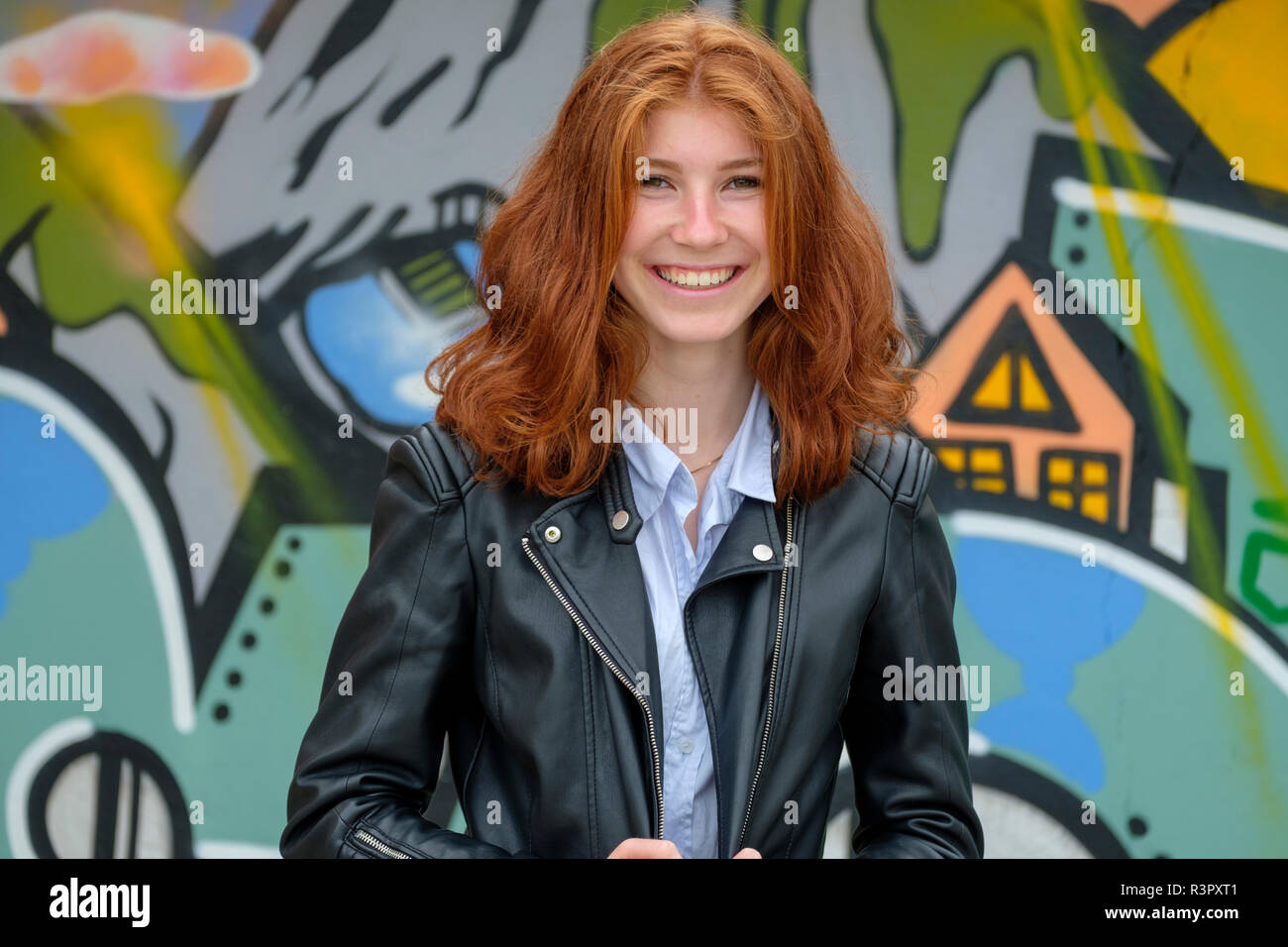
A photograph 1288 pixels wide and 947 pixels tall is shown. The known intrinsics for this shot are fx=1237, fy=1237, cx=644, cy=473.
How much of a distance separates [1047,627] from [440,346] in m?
2.32

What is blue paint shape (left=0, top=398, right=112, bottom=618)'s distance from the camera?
14.2ft

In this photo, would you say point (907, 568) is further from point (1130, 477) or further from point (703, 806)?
point (1130, 477)

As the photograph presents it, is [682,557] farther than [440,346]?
No

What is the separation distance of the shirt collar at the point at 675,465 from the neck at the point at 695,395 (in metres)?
0.04

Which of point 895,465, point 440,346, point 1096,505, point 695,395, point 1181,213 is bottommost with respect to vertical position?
point 895,465

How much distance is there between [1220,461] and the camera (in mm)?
4316

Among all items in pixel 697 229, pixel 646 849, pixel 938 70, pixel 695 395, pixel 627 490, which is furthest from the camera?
pixel 938 70

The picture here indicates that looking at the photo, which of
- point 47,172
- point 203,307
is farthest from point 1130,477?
point 47,172

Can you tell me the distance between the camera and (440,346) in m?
4.33

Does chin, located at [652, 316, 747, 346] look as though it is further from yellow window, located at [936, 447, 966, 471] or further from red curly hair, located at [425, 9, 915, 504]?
yellow window, located at [936, 447, 966, 471]

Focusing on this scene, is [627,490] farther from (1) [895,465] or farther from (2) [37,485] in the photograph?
(2) [37,485]

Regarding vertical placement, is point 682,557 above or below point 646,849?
above

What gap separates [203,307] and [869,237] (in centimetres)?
Answer: 297

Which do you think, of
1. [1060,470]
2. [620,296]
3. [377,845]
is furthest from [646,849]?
[1060,470]
